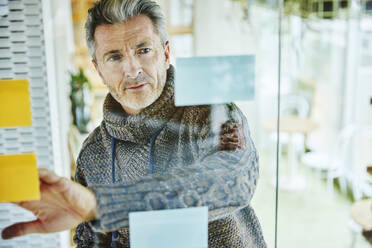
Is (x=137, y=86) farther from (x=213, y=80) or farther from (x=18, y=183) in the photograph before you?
(x=18, y=183)

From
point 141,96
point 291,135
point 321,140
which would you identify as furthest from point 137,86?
point 321,140

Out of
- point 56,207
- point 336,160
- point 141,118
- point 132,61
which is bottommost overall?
point 336,160

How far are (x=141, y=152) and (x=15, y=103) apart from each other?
245 mm

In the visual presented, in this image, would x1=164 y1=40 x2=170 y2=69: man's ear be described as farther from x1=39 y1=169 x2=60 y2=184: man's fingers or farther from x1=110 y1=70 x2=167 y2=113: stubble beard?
x1=39 y1=169 x2=60 y2=184: man's fingers

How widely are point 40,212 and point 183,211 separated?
264 mm

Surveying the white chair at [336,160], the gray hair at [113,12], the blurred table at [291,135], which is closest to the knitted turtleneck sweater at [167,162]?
the gray hair at [113,12]

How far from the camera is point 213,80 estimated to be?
770 mm

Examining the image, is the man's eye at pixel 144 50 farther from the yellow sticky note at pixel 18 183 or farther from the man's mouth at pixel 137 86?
the yellow sticky note at pixel 18 183

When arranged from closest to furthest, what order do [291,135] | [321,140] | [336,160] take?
[291,135], [321,140], [336,160]

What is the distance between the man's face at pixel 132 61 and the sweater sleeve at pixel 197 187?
130 mm

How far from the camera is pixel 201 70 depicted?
2.52 feet

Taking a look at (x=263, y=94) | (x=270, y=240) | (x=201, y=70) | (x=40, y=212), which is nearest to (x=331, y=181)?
(x=270, y=240)

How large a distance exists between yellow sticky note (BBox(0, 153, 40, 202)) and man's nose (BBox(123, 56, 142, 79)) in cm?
24

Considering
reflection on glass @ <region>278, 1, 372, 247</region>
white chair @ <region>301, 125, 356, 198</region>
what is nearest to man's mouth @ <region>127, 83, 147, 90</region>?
reflection on glass @ <region>278, 1, 372, 247</region>
